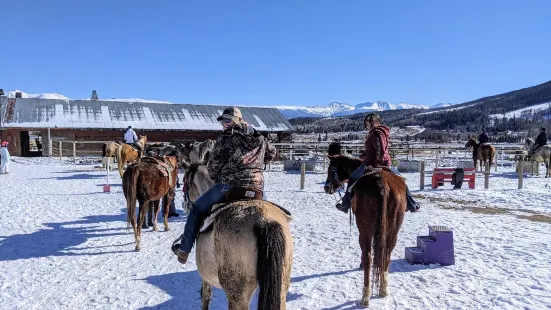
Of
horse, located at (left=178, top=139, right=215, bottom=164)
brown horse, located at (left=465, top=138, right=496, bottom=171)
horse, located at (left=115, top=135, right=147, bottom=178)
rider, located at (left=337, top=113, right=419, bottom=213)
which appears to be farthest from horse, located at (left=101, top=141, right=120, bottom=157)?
brown horse, located at (left=465, top=138, right=496, bottom=171)

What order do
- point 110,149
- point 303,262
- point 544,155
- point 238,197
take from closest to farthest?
1. point 238,197
2. point 303,262
3. point 110,149
4. point 544,155

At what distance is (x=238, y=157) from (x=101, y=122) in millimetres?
34083

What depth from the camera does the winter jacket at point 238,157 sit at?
3.86 metres

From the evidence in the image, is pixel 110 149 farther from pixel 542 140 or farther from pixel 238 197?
pixel 542 140

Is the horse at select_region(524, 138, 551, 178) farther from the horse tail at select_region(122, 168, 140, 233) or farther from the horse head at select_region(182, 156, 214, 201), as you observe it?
the horse tail at select_region(122, 168, 140, 233)

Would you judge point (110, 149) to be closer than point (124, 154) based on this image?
No

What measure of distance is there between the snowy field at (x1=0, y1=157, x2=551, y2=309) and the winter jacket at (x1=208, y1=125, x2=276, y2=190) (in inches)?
77.6

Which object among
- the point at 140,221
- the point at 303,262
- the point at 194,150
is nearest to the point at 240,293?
the point at 303,262

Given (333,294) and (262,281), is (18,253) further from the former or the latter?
(262,281)

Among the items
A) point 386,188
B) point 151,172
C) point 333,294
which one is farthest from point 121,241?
point 386,188

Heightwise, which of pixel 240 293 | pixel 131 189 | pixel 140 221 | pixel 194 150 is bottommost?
pixel 140 221

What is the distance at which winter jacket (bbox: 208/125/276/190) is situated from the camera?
12.7ft

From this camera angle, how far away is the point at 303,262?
21.8 ft

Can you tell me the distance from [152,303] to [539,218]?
1007 cm
